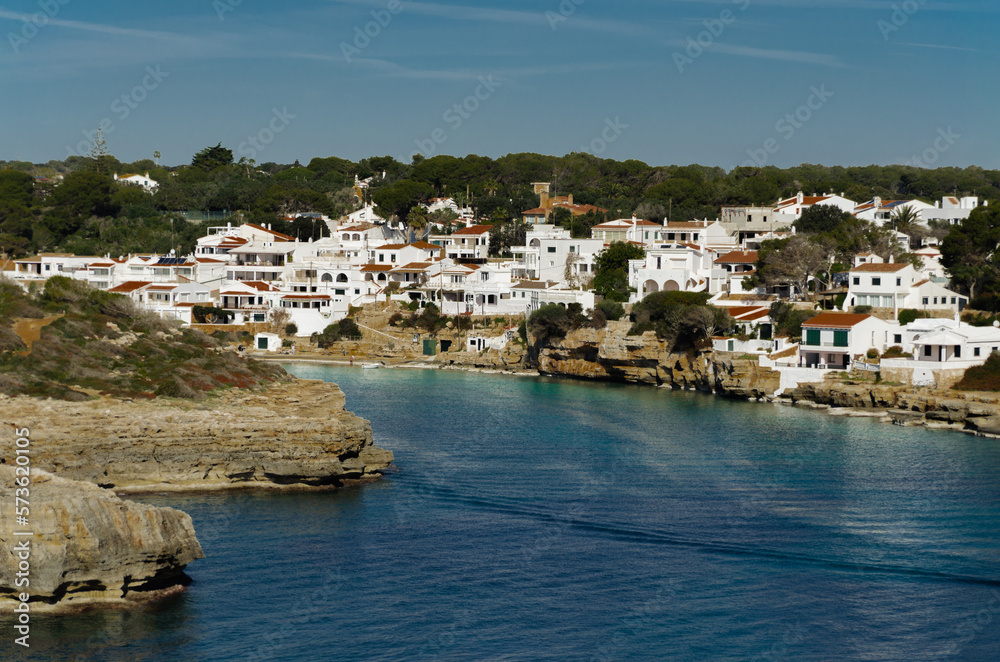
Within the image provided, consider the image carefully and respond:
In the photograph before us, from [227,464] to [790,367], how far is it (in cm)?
2816

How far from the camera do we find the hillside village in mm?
50000

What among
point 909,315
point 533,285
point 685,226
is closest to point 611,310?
point 533,285

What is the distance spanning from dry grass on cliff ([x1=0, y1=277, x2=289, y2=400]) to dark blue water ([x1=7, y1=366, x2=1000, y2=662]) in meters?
4.93

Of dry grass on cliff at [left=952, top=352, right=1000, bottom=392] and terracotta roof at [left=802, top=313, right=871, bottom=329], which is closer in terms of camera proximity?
dry grass on cliff at [left=952, top=352, right=1000, bottom=392]

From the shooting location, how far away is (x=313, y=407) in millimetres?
31984

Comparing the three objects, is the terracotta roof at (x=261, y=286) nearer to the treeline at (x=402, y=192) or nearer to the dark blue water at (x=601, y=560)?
the treeline at (x=402, y=192)

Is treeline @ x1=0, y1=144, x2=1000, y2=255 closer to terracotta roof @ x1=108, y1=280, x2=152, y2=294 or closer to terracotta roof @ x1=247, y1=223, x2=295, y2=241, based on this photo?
terracotta roof @ x1=247, y1=223, x2=295, y2=241

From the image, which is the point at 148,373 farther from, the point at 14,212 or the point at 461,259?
the point at 14,212

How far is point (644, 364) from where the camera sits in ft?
184

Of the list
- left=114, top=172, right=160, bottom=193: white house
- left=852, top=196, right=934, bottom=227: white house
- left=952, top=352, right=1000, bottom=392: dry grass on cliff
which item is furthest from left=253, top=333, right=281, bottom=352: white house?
left=114, top=172, right=160, bottom=193: white house

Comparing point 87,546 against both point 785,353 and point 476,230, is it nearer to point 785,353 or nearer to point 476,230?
point 785,353

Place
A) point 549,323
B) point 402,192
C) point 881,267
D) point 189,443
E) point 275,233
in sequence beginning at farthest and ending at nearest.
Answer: point 402,192, point 275,233, point 549,323, point 881,267, point 189,443

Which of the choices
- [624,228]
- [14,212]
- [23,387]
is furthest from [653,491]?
[14,212]

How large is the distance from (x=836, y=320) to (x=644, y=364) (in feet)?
32.1
